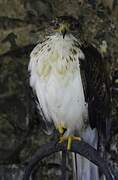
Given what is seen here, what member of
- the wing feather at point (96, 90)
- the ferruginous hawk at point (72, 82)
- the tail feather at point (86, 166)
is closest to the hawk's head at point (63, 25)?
the ferruginous hawk at point (72, 82)

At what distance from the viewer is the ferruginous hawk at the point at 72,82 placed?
3.37 meters

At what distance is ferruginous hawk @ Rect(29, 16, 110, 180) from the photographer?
3373 millimetres

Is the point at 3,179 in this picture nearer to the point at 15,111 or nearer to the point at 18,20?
the point at 15,111

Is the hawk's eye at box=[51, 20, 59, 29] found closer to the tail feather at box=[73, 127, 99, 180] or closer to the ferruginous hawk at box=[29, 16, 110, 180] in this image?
Result: the ferruginous hawk at box=[29, 16, 110, 180]

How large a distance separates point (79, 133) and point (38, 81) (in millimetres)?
448

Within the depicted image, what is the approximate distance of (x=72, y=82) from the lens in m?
3.38

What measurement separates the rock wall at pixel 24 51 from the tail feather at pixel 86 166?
23.8 inches

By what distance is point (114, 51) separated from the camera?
170 inches

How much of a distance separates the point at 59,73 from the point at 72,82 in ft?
0.28

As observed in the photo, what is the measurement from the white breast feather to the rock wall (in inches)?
31.0

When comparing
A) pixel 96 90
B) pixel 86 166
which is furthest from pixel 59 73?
pixel 86 166

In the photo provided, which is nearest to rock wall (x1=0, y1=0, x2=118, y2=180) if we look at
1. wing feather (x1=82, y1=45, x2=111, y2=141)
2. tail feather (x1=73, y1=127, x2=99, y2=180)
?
tail feather (x1=73, y1=127, x2=99, y2=180)

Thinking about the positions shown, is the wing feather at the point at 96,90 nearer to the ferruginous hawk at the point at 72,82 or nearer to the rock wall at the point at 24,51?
the ferruginous hawk at the point at 72,82

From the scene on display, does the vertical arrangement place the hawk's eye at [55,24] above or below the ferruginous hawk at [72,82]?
above
